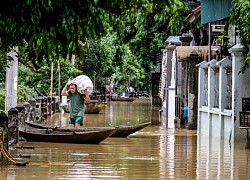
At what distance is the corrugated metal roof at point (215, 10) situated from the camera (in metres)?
23.4


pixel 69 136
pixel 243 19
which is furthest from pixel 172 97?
pixel 243 19

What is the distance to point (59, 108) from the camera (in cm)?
4250

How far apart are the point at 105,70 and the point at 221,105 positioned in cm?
2943

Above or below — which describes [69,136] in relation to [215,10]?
below

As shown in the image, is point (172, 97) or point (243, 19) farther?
point (172, 97)

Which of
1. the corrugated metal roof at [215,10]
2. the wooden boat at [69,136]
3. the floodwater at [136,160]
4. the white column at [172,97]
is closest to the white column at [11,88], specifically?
the floodwater at [136,160]

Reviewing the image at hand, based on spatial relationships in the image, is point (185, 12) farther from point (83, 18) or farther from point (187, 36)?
point (83, 18)

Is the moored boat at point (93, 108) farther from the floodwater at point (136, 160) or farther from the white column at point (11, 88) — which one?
the floodwater at point (136, 160)

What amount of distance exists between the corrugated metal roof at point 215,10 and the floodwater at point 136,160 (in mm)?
3899

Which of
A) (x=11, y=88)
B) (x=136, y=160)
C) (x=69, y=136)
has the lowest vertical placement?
(x=136, y=160)

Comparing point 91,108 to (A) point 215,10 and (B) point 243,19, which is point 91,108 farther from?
(B) point 243,19

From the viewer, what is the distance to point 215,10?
24.2 metres

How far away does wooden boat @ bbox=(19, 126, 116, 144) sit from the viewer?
19.2 meters

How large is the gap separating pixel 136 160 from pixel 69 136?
3465 mm
